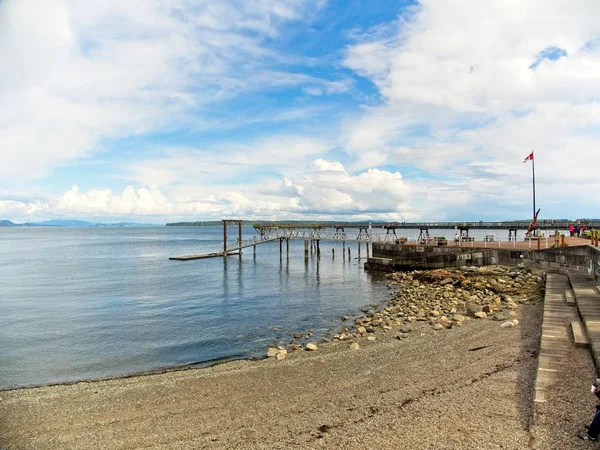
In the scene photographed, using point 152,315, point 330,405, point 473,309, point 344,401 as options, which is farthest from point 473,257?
point 330,405

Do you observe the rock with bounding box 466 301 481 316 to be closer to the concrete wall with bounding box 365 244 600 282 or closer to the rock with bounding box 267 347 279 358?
the concrete wall with bounding box 365 244 600 282

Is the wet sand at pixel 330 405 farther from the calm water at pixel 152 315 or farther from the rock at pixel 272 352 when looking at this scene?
the calm water at pixel 152 315

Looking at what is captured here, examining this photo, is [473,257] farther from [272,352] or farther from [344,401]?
[344,401]

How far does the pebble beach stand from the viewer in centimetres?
700

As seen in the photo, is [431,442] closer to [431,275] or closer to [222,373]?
[222,373]

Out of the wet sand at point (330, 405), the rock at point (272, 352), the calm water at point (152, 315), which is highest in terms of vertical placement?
the wet sand at point (330, 405)

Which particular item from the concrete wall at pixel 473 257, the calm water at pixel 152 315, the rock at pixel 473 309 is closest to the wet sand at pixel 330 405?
the calm water at pixel 152 315

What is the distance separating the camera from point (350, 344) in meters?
14.4

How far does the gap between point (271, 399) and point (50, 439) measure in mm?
4698

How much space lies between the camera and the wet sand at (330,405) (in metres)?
6.97

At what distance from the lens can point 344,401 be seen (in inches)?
356

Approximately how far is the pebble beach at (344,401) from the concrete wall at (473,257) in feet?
33.8

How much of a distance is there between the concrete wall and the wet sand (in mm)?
11161

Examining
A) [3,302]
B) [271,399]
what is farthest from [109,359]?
[3,302]
